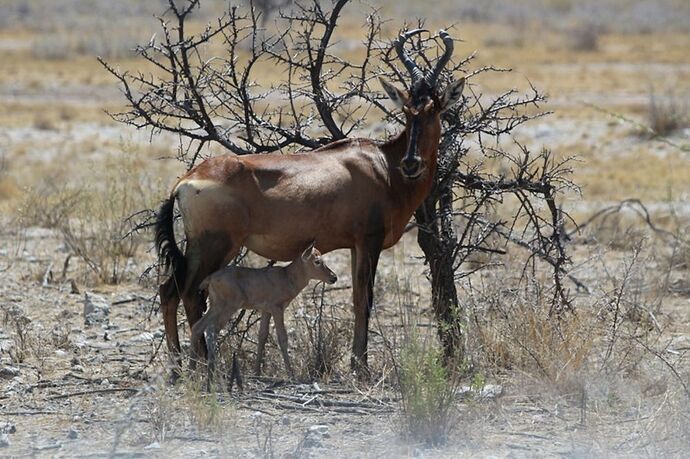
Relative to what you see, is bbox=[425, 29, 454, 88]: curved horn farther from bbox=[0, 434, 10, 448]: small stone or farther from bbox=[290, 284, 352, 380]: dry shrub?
bbox=[0, 434, 10, 448]: small stone

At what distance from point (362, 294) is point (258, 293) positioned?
2.41 ft

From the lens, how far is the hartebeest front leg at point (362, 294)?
8719mm

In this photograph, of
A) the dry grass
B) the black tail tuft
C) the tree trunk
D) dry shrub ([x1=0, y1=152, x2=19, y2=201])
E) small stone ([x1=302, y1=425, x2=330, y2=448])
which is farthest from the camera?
Answer: the dry grass

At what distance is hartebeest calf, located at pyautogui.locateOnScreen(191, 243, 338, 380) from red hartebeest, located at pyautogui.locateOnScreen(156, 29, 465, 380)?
0.33 feet

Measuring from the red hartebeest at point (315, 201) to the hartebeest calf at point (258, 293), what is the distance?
0.33 feet

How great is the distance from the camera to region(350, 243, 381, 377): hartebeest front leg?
8719 mm

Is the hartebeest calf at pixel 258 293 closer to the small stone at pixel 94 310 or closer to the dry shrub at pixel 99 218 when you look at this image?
the small stone at pixel 94 310

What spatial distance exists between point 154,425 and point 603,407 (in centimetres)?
256

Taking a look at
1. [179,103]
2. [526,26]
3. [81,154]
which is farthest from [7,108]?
[526,26]

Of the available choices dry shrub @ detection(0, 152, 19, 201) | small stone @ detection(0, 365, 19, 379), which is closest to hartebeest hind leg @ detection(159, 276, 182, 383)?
small stone @ detection(0, 365, 19, 379)

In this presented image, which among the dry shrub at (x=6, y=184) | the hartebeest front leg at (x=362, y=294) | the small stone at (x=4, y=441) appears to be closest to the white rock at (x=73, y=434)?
the small stone at (x=4, y=441)

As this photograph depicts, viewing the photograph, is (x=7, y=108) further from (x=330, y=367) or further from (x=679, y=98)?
(x=330, y=367)

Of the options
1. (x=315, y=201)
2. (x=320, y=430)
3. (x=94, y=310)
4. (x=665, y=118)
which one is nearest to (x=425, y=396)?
(x=320, y=430)

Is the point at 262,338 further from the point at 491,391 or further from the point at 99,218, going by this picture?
the point at 99,218
